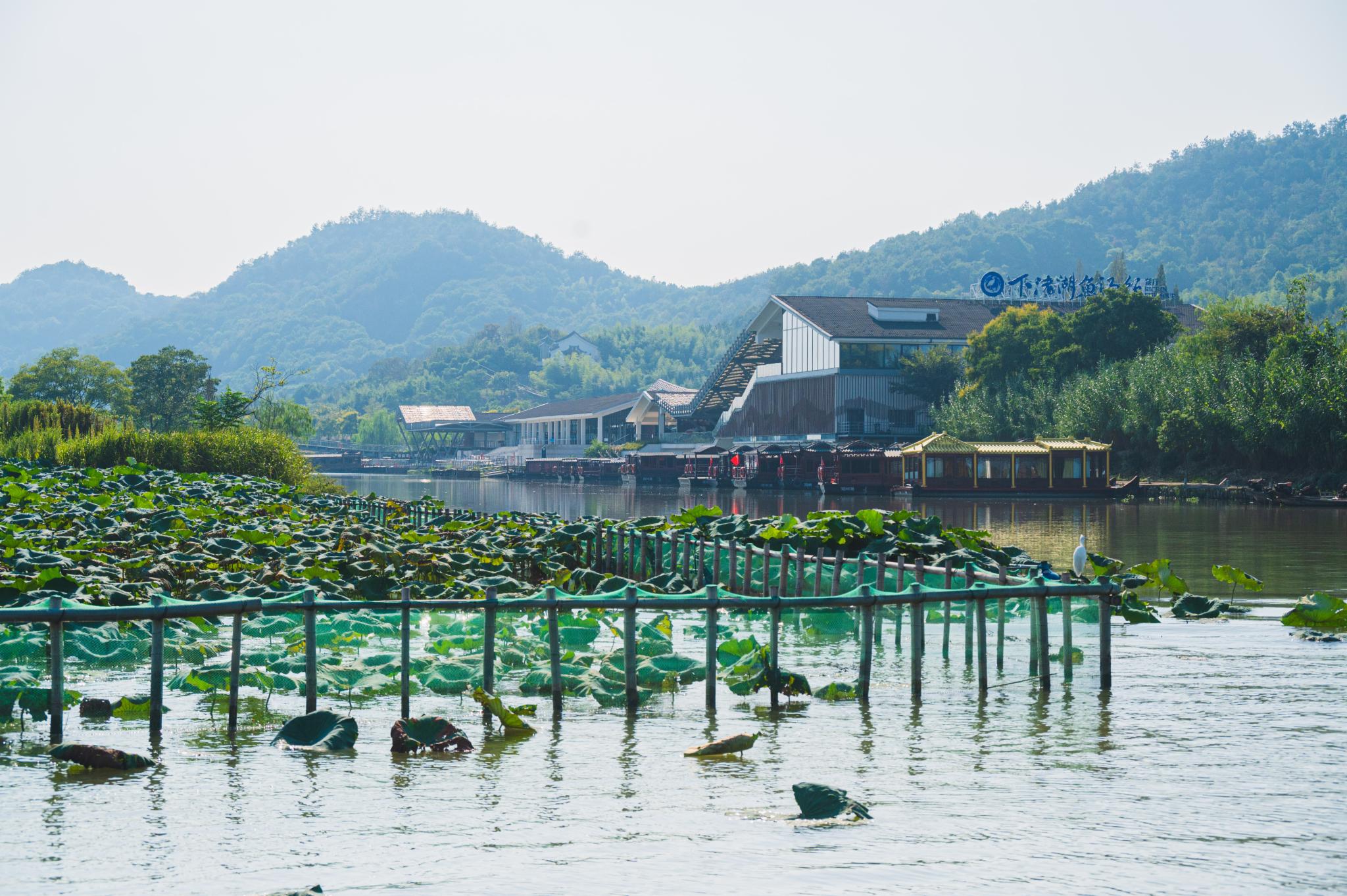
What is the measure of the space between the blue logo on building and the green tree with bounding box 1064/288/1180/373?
14.9 m

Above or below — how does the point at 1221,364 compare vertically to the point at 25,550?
above

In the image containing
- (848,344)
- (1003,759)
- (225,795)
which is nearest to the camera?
(225,795)

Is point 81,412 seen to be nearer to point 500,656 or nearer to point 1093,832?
point 500,656

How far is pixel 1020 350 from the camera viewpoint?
211 ft

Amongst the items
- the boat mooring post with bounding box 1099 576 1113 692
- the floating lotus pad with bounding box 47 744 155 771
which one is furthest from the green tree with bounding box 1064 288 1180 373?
the floating lotus pad with bounding box 47 744 155 771

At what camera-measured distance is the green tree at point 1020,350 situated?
202 feet

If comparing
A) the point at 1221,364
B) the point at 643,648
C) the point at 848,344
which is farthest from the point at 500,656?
the point at 848,344

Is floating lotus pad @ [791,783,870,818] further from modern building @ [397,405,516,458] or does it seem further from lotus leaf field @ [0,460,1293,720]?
modern building @ [397,405,516,458]

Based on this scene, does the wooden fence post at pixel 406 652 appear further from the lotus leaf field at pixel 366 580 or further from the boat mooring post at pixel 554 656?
the boat mooring post at pixel 554 656

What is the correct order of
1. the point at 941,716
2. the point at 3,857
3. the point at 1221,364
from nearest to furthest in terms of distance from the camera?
the point at 3,857
the point at 941,716
the point at 1221,364

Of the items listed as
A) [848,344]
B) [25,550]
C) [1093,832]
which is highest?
[848,344]

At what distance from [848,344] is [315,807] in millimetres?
62454

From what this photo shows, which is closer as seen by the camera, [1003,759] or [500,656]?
[1003,759]

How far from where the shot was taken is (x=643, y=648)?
13.8m
